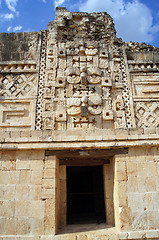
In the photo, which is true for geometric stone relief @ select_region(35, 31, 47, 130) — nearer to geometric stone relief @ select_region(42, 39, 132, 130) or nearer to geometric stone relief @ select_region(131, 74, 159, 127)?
geometric stone relief @ select_region(42, 39, 132, 130)

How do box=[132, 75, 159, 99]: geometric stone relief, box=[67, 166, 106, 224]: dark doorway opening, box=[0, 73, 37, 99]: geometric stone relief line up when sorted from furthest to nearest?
box=[67, 166, 106, 224]: dark doorway opening < box=[132, 75, 159, 99]: geometric stone relief < box=[0, 73, 37, 99]: geometric stone relief

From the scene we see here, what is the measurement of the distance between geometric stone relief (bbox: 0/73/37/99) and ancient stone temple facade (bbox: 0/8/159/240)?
0.09 ft

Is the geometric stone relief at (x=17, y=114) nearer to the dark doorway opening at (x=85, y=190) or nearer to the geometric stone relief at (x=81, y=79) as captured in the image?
the geometric stone relief at (x=81, y=79)

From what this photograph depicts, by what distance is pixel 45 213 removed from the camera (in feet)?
14.5

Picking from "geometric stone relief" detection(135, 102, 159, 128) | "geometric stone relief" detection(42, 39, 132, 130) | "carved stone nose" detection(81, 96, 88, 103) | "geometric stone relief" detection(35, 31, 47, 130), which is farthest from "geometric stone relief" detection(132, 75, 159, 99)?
"geometric stone relief" detection(35, 31, 47, 130)

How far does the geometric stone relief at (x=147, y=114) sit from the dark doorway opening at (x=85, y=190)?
2.77m

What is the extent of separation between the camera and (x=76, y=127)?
17.1 ft

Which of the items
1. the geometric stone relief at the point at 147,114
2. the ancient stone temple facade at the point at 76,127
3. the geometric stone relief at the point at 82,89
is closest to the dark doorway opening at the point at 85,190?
the ancient stone temple facade at the point at 76,127

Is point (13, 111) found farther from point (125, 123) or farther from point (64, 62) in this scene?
point (125, 123)

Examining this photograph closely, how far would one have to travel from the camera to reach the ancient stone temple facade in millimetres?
4500

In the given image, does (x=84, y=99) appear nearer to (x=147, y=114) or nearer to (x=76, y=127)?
(x=76, y=127)

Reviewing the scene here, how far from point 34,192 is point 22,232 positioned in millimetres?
858

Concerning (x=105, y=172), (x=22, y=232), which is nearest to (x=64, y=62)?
(x=105, y=172)

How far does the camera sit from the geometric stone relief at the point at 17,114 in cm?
527
